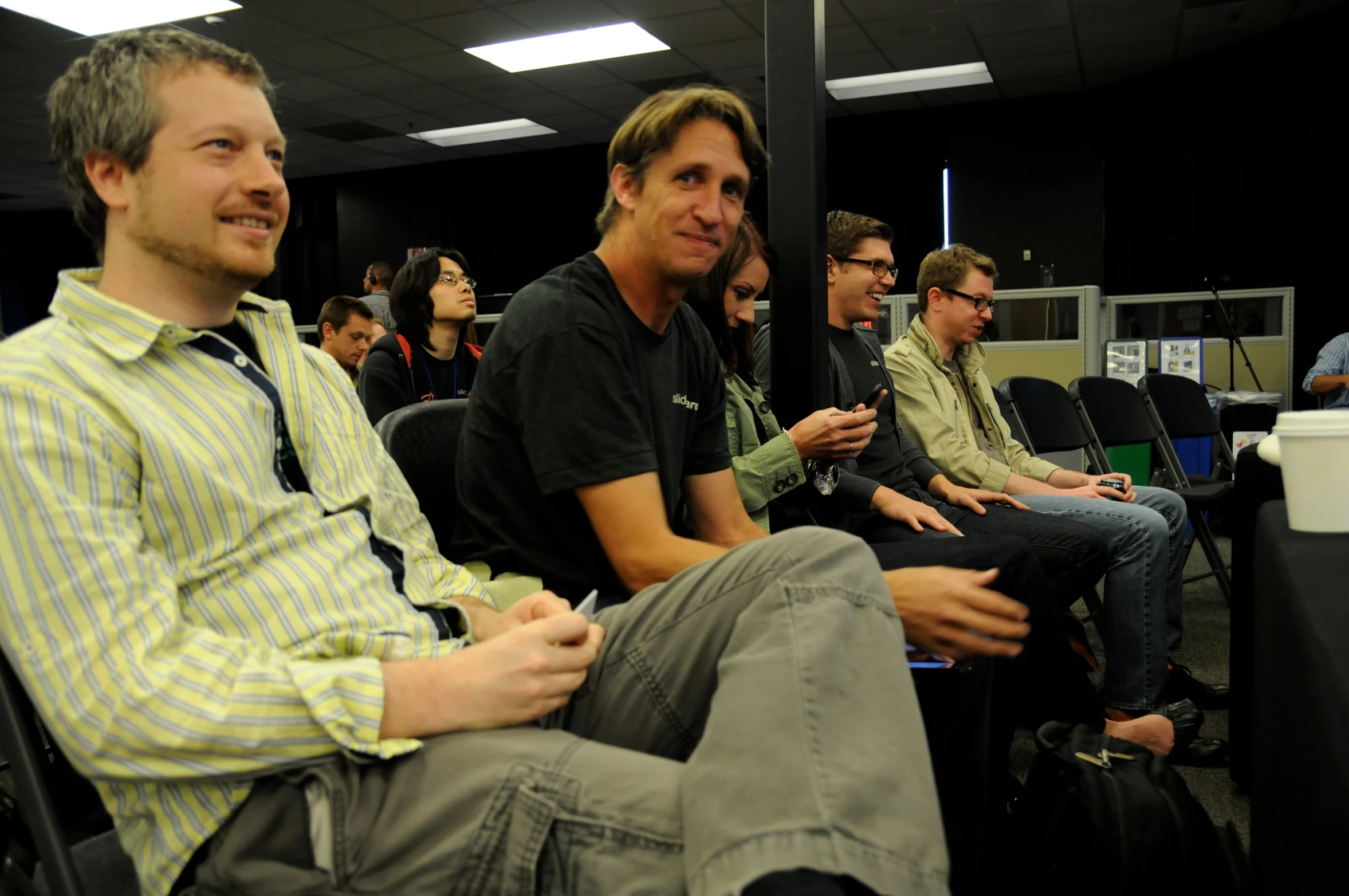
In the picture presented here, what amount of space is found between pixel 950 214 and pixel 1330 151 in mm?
2737

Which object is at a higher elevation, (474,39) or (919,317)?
(474,39)

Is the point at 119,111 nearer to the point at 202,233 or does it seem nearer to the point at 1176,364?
the point at 202,233

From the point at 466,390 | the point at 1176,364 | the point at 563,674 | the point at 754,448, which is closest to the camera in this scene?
the point at 563,674

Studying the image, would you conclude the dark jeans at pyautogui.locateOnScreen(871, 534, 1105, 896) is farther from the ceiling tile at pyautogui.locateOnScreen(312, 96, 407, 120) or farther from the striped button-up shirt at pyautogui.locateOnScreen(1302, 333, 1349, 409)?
the ceiling tile at pyautogui.locateOnScreen(312, 96, 407, 120)

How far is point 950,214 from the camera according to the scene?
825cm

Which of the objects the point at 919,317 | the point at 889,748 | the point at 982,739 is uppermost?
the point at 919,317

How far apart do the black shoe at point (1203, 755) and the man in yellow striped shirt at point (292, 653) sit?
159 centimetres

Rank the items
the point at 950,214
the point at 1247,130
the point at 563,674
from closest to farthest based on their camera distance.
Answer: the point at 563,674 < the point at 1247,130 < the point at 950,214

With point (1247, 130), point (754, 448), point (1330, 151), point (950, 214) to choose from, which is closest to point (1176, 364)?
point (1330, 151)

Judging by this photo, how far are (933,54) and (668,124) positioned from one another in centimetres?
620

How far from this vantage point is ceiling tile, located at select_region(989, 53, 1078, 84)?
6.90m

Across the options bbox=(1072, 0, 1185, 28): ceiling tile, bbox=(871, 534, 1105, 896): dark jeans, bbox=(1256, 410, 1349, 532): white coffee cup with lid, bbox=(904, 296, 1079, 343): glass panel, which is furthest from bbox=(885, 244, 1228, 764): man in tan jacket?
bbox=(1072, 0, 1185, 28): ceiling tile

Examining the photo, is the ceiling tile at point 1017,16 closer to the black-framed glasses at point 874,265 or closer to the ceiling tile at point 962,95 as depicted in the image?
the ceiling tile at point 962,95

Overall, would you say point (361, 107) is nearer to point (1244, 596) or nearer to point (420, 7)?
point (420, 7)
